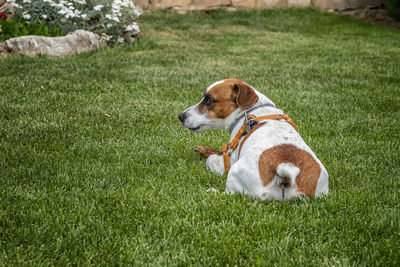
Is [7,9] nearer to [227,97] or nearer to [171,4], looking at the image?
[171,4]

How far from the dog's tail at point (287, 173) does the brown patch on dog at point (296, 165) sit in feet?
0.13

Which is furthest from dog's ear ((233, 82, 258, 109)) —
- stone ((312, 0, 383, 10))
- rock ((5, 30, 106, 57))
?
stone ((312, 0, 383, 10))

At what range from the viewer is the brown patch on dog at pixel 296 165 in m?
3.23

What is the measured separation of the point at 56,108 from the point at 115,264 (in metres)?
3.94

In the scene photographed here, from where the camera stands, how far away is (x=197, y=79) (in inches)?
323

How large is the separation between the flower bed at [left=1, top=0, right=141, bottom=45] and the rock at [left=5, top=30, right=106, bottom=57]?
0.52 m

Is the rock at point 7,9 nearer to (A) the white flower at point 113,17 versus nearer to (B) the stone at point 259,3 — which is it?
(A) the white flower at point 113,17

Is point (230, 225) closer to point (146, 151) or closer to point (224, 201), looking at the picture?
point (224, 201)

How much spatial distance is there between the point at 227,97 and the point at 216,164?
63 cm

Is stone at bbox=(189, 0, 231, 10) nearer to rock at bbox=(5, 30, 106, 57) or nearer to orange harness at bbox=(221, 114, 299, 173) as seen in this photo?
rock at bbox=(5, 30, 106, 57)

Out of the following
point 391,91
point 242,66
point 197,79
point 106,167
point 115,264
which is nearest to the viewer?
point 115,264

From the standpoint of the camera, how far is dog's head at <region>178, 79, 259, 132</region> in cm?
400

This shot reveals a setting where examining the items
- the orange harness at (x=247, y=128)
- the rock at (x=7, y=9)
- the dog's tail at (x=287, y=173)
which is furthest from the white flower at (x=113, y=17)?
the dog's tail at (x=287, y=173)

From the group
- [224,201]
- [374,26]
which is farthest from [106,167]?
[374,26]
